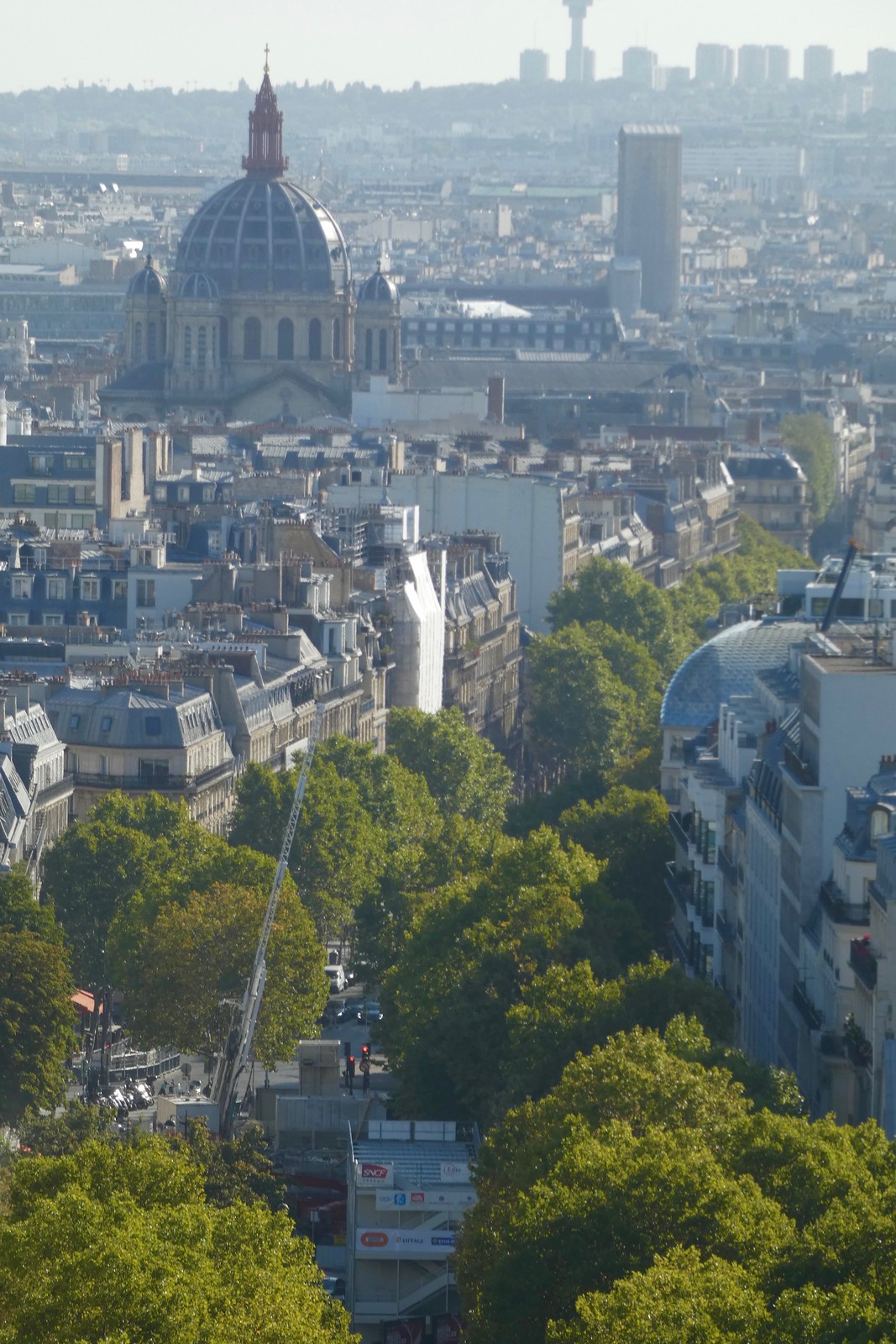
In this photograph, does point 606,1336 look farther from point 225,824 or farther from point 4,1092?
point 225,824

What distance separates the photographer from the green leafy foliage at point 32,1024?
190ft

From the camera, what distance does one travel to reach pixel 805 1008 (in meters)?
51.9

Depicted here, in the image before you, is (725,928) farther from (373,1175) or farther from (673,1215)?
(673,1215)

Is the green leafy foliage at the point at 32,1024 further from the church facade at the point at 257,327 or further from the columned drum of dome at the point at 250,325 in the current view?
the church facade at the point at 257,327

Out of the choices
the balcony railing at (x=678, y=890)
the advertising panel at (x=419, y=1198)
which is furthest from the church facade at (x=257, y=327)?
the advertising panel at (x=419, y=1198)

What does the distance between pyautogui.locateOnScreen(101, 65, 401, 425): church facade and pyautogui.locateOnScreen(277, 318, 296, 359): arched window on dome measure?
36 mm

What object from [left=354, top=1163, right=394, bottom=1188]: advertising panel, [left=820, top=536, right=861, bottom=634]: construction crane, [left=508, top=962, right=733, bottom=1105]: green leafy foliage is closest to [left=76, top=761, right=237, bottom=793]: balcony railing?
[left=820, top=536, right=861, bottom=634]: construction crane

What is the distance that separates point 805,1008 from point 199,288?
5688 inches

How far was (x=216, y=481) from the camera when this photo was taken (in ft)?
402

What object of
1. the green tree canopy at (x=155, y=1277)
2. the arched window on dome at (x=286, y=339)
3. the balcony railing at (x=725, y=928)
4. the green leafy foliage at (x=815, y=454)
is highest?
the green tree canopy at (x=155, y=1277)

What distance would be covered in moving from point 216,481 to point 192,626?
3565 centimetres

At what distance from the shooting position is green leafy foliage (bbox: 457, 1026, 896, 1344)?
3803cm

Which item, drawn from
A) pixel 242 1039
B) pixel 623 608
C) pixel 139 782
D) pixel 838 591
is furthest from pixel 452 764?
pixel 242 1039

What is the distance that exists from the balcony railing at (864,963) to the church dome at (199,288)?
146m
